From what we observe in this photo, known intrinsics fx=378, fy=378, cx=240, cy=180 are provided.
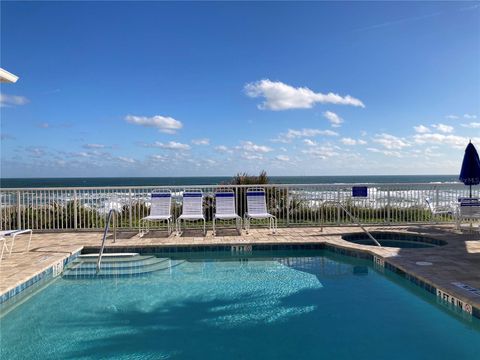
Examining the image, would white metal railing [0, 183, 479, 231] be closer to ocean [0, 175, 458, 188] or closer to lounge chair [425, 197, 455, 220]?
lounge chair [425, 197, 455, 220]

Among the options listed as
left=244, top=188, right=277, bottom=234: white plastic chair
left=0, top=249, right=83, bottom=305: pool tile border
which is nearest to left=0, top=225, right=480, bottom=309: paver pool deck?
left=0, top=249, right=83, bottom=305: pool tile border

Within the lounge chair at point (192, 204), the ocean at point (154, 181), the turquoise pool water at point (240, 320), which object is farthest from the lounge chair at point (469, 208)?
the ocean at point (154, 181)

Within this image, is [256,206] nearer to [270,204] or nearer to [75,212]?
[270,204]

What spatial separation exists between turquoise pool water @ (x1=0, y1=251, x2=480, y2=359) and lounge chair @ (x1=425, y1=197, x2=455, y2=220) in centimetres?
402

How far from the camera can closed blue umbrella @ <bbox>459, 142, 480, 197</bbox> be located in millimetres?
7900

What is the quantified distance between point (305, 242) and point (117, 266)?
332 cm

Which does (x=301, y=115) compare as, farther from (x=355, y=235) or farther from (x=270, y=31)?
(x=355, y=235)

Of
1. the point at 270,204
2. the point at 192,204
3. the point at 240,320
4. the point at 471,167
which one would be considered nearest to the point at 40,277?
the point at 240,320

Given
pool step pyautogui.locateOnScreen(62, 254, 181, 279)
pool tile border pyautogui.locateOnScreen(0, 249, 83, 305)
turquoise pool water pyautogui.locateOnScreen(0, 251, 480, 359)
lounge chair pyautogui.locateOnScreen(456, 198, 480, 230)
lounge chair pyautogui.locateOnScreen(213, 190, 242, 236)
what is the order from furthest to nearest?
lounge chair pyautogui.locateOnScreen(213, 190, 242, 236) → lounge chair pyautogui.locateOnScreen(456, 198, 480, 230) → pool step pyautogui.locateOnScreen(62, 254, 181, 279) → pool tile border pyautogui.locateOnScreen(0, 249, 83, 305) → turquoise pool water pyautogui.locateOnScreen(0, 251, 480, 359)

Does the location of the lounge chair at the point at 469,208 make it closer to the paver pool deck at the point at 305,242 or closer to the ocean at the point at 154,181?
the paver pool deck at the point at 305,242

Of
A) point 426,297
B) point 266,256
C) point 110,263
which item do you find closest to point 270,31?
point 266,256

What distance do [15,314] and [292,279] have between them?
334cm

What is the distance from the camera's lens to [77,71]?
15.8m

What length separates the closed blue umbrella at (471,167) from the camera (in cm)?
790
